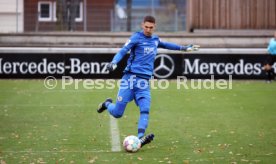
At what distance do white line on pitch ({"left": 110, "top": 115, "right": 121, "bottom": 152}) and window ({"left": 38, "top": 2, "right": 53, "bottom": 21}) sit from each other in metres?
14.6

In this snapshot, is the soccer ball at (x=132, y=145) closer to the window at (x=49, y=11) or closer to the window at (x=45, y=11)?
the window at (x=49, y=11)

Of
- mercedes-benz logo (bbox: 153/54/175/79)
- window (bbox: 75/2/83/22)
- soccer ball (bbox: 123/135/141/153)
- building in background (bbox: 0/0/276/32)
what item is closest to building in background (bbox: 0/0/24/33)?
building in background (bbox: 0/0/276/32)

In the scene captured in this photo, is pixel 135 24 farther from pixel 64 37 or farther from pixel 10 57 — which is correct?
pixel 10 57

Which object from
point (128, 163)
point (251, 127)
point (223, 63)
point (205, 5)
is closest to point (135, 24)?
point (205, 5)

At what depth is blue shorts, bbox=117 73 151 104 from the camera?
1106cm

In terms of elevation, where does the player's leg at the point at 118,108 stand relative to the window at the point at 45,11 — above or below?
below

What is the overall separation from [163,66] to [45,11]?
7096 mm

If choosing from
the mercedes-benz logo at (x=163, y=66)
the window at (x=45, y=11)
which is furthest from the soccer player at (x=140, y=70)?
the window at (x=45, y=11)

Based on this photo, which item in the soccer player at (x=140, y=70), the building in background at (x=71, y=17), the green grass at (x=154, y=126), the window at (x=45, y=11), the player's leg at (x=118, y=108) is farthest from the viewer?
the window at (x=45, y=11)

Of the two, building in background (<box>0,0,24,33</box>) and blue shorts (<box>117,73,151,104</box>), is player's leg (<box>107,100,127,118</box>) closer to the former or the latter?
blue shorts (<box>117,73,151,104</box>)

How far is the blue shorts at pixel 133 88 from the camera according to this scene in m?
11.1

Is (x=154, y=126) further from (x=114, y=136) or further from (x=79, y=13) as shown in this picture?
(x=79, y=13)

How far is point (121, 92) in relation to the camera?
1119cm

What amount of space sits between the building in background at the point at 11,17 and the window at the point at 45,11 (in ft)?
3.70
